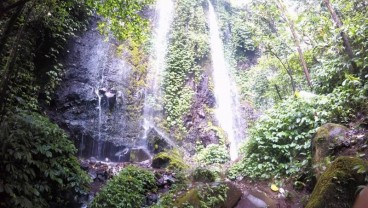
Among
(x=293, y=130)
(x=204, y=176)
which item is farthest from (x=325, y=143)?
(x=204, y=176)

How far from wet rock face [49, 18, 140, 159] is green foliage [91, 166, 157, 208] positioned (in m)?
4.39

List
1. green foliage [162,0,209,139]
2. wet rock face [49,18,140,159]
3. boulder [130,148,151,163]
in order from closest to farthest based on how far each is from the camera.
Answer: boulder [130,148,151,163], wet rock face [49,18,140,159], green foliage [162,0,209,139]

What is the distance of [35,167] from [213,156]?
7.88 m

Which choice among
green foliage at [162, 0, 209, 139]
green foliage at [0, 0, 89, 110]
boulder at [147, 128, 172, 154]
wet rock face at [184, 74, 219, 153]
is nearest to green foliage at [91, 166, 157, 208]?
green foliage at [0, 0, 89, 110]

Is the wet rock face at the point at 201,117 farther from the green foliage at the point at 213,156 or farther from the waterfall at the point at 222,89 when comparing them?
the green foliage at the point at 213,156

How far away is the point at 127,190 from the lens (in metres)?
5.89

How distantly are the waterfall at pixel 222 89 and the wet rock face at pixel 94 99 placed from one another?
4.86 meters

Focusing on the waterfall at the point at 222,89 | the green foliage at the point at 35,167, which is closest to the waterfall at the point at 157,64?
the waterfall at the point at 222,89

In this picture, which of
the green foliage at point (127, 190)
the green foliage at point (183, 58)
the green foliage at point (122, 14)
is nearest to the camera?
the green foliage at point (127, 190)

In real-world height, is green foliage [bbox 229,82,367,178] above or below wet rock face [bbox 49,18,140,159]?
below

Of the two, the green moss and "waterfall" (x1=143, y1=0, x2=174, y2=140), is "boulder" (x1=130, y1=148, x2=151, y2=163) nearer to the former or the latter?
"waterfall" (x1=143, y1=0, x2=174, y2=140)

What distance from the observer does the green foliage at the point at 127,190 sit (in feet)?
17.1

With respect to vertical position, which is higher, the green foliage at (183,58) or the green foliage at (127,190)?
the green foliage at (183,58)

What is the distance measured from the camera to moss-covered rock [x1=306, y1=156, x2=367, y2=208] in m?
3.79
